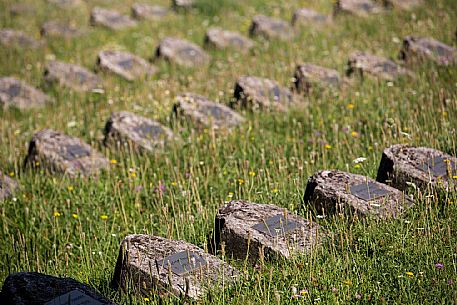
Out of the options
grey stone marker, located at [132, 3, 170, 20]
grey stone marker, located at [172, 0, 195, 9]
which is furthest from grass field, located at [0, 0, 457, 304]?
grey stone marker, located at [172, 0, 195, 9]

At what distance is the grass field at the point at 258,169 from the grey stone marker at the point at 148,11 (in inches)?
62.7

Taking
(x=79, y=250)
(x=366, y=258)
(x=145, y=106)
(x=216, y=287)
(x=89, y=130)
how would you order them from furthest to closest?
(x=145, y=106) < (x=89, y=130) < (x=79, y=250) < (x=366, y=258) < (x=216, y=287)

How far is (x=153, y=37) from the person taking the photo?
11156 millimetres

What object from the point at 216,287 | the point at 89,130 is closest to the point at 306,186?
the point at 216,287

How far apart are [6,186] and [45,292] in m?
2.41

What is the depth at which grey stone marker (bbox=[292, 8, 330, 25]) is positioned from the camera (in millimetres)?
11258

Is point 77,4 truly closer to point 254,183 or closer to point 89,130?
point 89,130

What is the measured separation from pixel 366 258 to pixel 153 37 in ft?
24.9

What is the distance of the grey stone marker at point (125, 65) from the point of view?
363 inches

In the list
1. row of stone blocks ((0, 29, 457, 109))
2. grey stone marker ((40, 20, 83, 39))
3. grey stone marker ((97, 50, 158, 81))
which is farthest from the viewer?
grey stone marker ((40, 20, 83, 39))

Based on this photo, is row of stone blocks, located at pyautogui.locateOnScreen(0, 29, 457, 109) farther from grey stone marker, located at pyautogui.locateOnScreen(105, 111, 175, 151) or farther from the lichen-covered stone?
grey stone marker, located at pyautogui.locateOnScreen(105, 111, 175, 151)

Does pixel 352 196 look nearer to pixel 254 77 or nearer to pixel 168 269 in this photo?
pixel 168 269

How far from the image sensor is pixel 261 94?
25.5 feet

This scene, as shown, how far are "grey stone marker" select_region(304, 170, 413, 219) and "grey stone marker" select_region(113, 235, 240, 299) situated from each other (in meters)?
0.95
